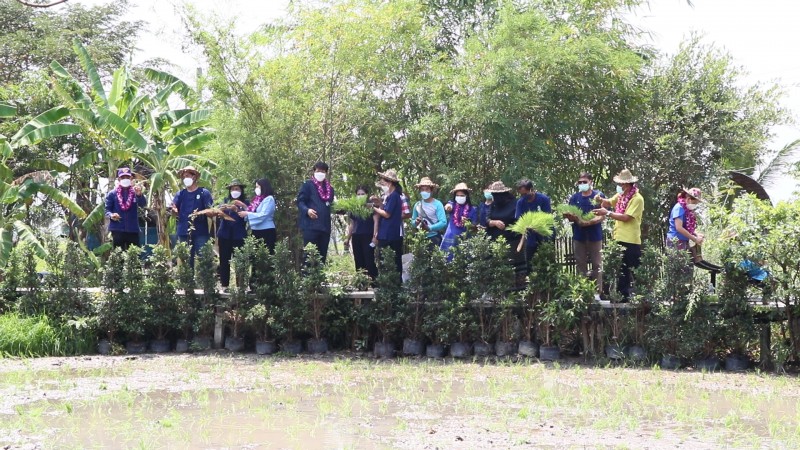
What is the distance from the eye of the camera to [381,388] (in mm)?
8508

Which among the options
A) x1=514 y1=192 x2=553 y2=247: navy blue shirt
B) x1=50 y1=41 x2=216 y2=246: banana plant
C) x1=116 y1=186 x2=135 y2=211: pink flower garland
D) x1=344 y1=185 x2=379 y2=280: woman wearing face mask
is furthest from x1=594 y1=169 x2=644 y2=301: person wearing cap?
x1=50 y1=41 x2=216 y2=246: banana plant

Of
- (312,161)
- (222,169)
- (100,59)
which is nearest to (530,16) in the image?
(312,161)

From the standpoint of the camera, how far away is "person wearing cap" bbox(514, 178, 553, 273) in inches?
412

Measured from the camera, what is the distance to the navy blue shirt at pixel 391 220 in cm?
1113

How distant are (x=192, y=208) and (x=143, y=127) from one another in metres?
3.61

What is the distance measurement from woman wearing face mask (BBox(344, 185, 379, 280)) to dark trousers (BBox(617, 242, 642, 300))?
2.90 meters

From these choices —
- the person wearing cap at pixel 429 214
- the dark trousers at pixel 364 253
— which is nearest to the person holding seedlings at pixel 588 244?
the person wearing cap at pixel 429 214

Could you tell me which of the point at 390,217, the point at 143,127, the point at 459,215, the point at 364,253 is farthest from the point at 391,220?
the point at 143,127

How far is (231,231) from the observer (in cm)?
1163

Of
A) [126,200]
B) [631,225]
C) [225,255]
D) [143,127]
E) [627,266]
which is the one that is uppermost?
[143,127]

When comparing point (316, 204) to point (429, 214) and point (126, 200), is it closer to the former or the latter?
point (429, 214)

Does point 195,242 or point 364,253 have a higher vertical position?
point 195,242

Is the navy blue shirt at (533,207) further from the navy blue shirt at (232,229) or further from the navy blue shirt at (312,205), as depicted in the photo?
the navy blue shirt at (232,229)

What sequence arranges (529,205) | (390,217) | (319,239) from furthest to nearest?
(319,239)
(390,217)
(529,205)
